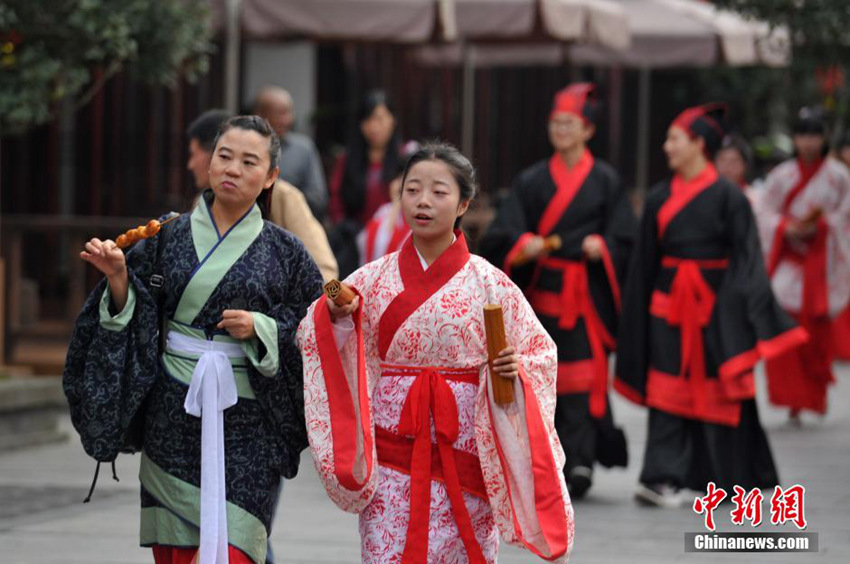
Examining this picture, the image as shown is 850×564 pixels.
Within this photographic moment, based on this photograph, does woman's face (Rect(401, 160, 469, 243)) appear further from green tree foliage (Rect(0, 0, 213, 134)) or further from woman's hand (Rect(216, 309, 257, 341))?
green tree foliage (Rect(0, 0, 213, 134))

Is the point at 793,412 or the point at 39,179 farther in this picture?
the point at 39,179

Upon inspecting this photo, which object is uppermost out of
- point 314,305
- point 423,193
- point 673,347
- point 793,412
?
point 423,193

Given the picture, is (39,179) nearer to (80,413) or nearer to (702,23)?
(702,23)

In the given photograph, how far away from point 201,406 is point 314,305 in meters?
0.42

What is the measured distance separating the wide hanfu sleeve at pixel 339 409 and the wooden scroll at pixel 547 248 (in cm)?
335

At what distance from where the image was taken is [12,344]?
36.5 ft

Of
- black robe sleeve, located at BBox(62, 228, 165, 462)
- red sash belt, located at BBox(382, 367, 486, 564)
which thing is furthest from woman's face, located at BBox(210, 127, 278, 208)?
red sash belt, located at BBox(382, 367, 486, 564)

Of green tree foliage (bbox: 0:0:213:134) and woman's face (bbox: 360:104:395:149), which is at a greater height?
green tree foliage (bbox: 0:0:213:134)

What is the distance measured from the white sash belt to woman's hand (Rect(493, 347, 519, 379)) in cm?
75

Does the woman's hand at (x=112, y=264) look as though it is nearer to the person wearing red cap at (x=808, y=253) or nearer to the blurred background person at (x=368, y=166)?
the blurred background person at (x=368, y=166)

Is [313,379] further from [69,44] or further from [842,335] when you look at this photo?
[842,335]

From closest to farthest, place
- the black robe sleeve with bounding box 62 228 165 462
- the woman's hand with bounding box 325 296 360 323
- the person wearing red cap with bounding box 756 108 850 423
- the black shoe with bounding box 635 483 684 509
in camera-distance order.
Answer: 1. the woman's hand with bounding box 325 296 360 323
2. the black robe sleeve with bounding box 62 228 165 462
3. the black shoe with bounding box 635 483 684 509
4. the person wearing red cap with bounding box 756 108 850 423

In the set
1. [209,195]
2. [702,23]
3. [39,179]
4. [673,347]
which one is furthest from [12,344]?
[702,23]

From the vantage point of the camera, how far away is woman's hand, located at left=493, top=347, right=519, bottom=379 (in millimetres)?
4730
